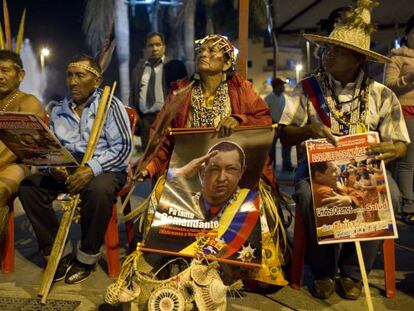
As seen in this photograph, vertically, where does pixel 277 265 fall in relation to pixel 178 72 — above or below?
below

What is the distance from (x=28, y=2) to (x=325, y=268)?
846 inches

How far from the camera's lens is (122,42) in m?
21.9

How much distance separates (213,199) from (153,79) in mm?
3096

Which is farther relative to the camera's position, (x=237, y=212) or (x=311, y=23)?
(x=311, y=23)

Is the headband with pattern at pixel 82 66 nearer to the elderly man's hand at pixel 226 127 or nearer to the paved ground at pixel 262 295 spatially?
the elderly man's hand at pixel 226 127

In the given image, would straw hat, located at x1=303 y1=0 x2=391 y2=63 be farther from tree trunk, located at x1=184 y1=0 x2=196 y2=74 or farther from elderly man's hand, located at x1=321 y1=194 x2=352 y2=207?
tree trunk, located at x1=184 y1=0 x2=196 y2=74

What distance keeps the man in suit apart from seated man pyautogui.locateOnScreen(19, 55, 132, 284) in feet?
6.28

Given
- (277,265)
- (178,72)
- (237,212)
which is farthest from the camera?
(178,72)

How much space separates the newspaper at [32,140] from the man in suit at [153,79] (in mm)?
2393

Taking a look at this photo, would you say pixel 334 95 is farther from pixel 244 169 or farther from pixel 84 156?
pixel 84 156

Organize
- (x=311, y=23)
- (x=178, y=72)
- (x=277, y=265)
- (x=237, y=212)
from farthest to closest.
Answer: (x=311, y=23), (x=178, y=72), (x=277, y=265), (x=237, y=212)

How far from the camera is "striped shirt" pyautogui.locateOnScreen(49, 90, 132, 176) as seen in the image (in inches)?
129

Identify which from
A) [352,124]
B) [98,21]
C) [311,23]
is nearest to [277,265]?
[352,124]

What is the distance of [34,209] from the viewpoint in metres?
3.21
